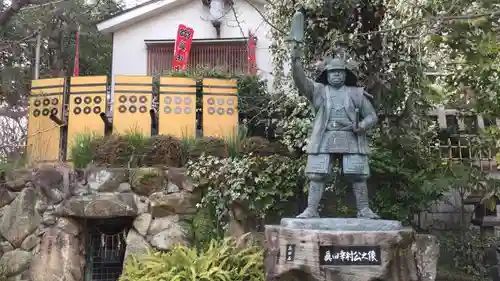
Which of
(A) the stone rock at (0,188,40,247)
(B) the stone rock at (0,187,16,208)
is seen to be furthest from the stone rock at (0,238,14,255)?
(B) the stone rock at (0,187,16,208)

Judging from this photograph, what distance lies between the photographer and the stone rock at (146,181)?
7168 mm

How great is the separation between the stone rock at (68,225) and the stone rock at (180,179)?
5.36ft

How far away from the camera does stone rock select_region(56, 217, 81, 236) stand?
7078 mm

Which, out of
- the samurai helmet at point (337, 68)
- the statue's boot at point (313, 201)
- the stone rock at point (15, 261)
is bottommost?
→ the stone rock at point (15, 261)

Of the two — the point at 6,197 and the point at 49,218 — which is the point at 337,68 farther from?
the point at 6,197

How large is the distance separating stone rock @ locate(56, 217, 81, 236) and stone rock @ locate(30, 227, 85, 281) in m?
0.05

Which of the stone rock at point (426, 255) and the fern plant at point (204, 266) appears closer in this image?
the stone rock at point (426, 255)

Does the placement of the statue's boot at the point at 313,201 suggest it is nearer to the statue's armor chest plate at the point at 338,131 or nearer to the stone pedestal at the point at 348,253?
the stone pedestal at the point at 348,253

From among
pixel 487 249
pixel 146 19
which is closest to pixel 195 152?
pixel 487 249

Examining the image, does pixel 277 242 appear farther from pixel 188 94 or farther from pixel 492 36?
pixel 188 94

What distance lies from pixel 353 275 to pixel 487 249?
4815 mm

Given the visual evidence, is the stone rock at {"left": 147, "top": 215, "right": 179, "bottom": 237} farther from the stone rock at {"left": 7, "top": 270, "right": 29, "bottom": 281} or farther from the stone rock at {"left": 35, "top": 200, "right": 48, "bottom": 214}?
the stone rock at {"left": 7, "top": 270, "right": 29, "bottom": 281}

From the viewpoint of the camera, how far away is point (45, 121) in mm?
8484

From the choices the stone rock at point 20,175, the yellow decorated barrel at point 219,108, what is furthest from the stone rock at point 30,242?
the yellow decorated barrel at point 219,108
